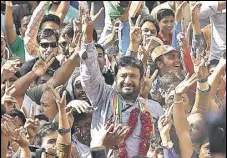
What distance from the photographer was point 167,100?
7.30m

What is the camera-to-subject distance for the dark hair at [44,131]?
691 cm

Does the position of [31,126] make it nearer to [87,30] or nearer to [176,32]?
[87,30]

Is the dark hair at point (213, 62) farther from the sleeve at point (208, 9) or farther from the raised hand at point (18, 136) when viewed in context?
the raised hand at point (18, 136)

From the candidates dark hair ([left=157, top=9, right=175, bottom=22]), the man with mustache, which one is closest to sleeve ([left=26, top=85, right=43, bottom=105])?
the man with mustache

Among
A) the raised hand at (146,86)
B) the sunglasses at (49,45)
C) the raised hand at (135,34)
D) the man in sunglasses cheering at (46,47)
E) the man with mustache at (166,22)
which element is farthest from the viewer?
the man with mustache at (166,22)

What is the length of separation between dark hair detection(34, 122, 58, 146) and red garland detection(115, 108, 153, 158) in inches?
17.2

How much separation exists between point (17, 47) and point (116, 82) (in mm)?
1787

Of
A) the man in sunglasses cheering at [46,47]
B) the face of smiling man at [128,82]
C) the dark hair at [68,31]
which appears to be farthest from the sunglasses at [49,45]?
the face of smiling man at [128,82]

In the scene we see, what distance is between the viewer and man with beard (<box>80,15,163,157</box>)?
273 inches

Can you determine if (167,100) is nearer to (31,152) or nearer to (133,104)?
(133,104)

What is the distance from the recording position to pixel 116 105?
7.00 m

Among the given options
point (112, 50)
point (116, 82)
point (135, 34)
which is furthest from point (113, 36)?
point (116, 82)

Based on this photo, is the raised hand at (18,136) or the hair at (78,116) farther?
the hair at (78,116)

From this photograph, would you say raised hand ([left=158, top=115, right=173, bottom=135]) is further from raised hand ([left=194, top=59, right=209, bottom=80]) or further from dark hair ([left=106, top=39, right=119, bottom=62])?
dark hair ([left=106, top=39, right=119, bottom=62])
